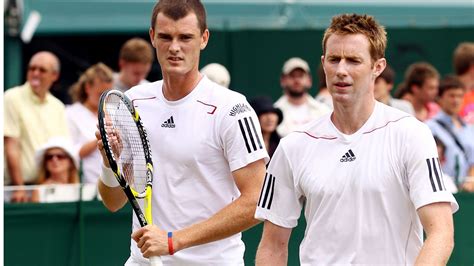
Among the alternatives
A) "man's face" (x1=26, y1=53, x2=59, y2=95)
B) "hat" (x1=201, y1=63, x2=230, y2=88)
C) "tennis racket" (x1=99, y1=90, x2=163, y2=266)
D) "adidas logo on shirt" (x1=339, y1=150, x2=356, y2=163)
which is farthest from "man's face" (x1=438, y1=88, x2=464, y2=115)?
"adidas logo on shirt" (x1=339, y1=150, x2=356, y2=163)

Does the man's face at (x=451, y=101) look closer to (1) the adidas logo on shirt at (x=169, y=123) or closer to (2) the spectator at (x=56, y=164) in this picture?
(2) the spectator at (x=56, y=164)

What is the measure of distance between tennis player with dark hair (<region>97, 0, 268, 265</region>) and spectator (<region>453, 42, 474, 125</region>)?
639 centimetres

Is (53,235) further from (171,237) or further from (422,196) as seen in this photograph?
(422,196)

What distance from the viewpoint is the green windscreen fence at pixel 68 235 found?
29.3 feet

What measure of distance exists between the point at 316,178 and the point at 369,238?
35cm

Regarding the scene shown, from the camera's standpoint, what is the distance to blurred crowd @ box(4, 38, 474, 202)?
9.60 metres

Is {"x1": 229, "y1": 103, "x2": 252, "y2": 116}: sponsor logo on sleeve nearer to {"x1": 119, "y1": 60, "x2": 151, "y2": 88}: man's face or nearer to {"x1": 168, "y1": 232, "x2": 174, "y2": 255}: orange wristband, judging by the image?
{"x1": 168, "y1": 232, "x2": 174, "y2": 255}: orange wristband

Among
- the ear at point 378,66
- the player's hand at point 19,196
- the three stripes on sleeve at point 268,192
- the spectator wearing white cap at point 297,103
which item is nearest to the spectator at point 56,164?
the player's hand at point 19,196

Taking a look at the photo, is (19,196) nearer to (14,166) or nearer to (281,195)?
(14,166)

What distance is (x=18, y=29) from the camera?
44.5ft

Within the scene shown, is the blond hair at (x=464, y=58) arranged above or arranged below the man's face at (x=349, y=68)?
above

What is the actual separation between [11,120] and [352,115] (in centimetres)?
499

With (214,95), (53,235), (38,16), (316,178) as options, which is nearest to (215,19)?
(38,16)

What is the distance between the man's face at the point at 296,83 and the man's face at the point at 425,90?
3.70 ft
